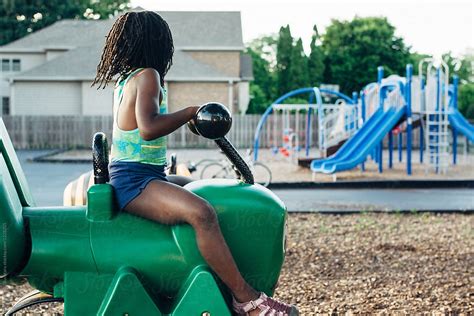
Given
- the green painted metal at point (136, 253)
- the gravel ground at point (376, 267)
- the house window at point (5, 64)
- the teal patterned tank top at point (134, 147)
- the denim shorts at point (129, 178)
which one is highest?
the house window at point (5, 64)

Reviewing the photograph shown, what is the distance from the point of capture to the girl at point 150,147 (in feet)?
10.2

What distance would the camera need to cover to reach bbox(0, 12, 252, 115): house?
36.2 meters

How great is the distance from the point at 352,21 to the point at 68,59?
28.0 m

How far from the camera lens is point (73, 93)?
3662 centimetres

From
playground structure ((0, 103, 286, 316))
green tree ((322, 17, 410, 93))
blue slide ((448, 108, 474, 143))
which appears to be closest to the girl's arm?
playground structure ((0, 103, 286, 316))

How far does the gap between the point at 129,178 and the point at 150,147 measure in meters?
0.16

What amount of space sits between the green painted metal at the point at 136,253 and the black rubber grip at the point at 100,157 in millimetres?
54

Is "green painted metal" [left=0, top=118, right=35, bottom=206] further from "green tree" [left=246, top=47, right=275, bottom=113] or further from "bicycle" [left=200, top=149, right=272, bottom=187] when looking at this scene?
"green tree" [left=246, top=47, right=275, bottom=113]

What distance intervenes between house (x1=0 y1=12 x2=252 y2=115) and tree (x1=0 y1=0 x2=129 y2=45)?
16728mm

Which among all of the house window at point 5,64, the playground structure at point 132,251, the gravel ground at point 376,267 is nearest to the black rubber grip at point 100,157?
the playground structure at point 132,251

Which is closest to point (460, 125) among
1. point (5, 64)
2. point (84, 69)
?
point (84, 69)

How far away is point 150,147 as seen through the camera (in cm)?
323

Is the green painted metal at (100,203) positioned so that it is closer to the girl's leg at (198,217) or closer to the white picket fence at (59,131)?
the girl's leg at (198,217)

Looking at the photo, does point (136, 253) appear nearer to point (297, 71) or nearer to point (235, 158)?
point (235, 158)
